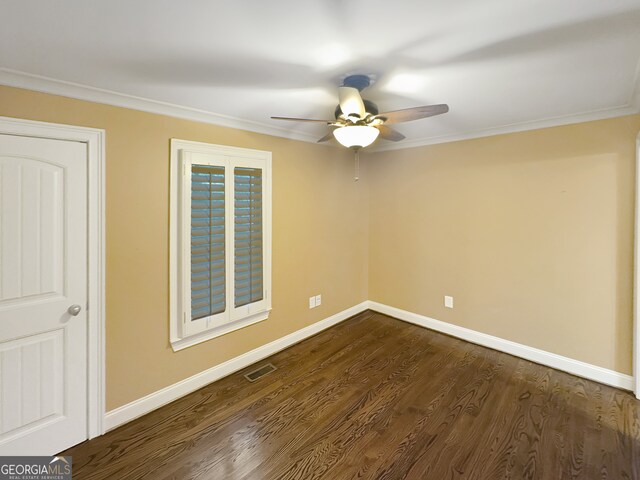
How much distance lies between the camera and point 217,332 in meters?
2.69

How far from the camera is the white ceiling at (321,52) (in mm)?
1245

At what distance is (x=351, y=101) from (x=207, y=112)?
129 centimetres

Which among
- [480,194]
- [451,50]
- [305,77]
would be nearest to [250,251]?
[305,77]

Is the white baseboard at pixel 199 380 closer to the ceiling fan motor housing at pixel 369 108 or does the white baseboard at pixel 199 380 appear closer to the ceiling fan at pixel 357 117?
the ceiling fan at pixel 357 117

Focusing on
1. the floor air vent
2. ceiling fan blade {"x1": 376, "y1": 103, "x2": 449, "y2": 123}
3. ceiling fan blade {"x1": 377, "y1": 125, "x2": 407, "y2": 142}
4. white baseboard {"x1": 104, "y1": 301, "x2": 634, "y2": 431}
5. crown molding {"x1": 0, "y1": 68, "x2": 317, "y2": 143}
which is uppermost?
crown molding {"x1": 0, "y1": 68, "x2": 317, "y2": 143}

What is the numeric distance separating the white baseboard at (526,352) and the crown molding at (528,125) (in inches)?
83.4

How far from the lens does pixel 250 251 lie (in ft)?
9.45

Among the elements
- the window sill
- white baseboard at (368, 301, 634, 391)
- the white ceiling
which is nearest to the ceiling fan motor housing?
the white ceiling

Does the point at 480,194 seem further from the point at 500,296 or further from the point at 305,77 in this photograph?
the point at 305,77

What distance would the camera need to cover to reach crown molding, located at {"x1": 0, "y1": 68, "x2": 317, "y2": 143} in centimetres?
174

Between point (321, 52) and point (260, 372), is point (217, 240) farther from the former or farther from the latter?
point (321, 52)

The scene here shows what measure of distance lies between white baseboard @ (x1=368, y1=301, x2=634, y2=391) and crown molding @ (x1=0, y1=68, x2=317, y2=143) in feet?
9.29

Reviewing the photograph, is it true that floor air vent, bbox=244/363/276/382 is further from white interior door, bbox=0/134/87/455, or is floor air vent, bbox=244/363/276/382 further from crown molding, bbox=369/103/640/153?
crown molding, bbox=369/103/640/153

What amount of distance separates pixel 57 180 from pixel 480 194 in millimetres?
3615
